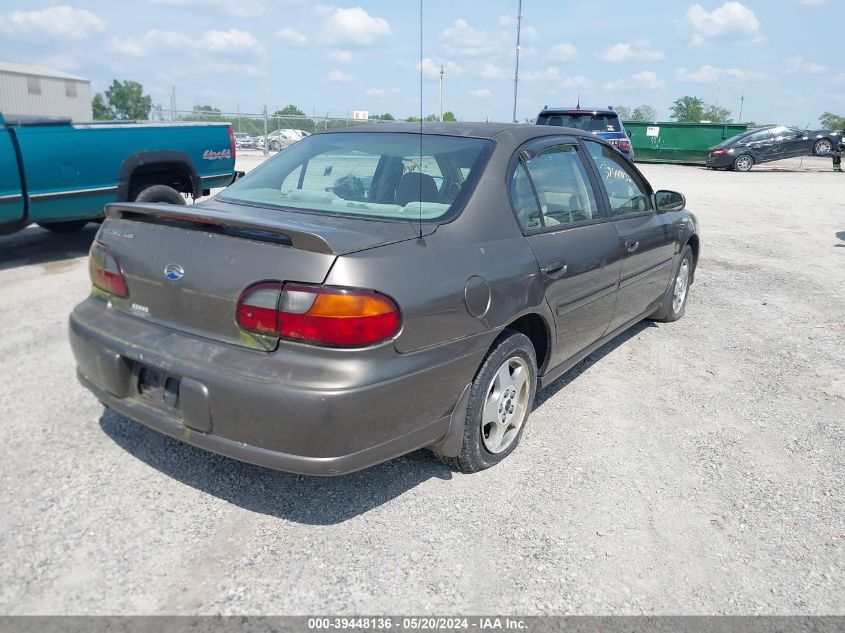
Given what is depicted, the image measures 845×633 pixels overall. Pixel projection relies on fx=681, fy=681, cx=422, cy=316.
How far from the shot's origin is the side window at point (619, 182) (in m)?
4.34

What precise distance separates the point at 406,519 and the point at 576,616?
32.3 inches

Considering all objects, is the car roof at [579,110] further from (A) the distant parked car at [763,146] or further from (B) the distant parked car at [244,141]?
(B) the distant parked car at [244,141]

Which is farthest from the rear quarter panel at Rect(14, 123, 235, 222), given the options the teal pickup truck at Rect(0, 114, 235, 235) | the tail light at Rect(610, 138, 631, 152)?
the tail light at Rect(610, 138, 631, 152)

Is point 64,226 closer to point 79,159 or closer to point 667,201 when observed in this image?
point 79,159

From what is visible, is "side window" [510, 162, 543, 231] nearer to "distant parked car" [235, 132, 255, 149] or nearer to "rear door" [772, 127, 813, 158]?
"rear door" [772, 127, 813, 158]

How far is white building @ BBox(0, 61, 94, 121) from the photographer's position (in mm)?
22938

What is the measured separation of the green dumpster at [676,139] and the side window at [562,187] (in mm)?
25668

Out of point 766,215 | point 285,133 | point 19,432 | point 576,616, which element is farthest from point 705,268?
point 285,133

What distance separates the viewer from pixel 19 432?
3.51 metres

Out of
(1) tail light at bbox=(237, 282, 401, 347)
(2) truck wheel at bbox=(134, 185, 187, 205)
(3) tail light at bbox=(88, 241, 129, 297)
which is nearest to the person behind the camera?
(1) tail light at bbox=(237, 282, 401, 347)

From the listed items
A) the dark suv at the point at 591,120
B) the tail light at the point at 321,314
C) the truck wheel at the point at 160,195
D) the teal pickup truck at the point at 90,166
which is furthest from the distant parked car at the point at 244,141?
the tail light at the point at 321,314

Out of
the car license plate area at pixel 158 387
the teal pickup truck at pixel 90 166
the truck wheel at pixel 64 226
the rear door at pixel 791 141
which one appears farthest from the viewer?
the rear door at pixel 791 141

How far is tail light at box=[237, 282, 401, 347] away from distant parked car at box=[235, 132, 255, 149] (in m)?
29.3

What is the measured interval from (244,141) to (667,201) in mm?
28469
